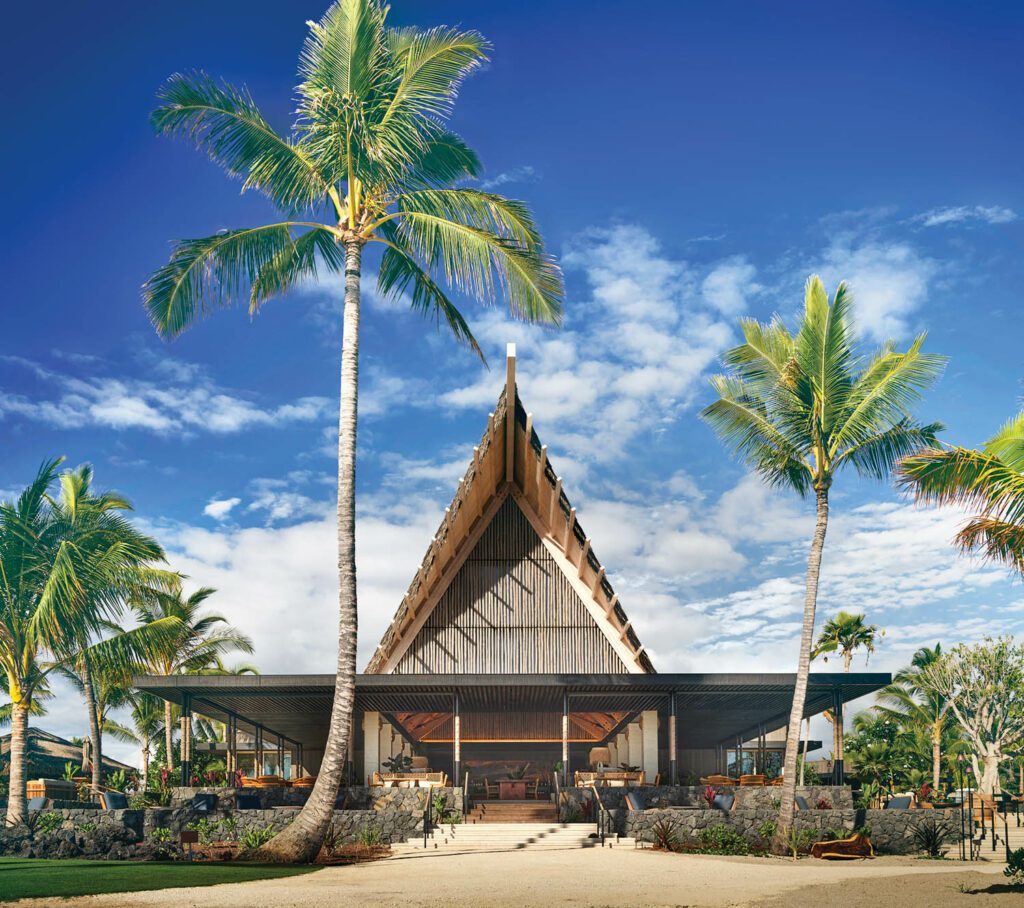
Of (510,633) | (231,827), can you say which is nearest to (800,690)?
(510,633)

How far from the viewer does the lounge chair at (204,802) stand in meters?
21.8

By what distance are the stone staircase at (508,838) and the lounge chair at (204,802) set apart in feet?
14.8

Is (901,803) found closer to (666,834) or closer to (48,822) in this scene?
(666,834)

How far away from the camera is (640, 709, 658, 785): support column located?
28.9 meters

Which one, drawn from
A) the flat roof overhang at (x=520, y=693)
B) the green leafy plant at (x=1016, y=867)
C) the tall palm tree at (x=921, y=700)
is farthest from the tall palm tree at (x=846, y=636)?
the green leafy plant at (x=1016, y=867)

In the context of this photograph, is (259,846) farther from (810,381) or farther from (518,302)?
(810,381)

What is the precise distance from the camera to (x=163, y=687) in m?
24.1

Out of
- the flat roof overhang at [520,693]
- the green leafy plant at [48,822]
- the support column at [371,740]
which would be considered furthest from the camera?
the support column at [371,740]

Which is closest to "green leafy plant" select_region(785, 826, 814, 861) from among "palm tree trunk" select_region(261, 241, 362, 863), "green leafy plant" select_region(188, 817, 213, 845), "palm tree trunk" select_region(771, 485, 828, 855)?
"palm tree trunk" select_region(771, 485, 828, 855)

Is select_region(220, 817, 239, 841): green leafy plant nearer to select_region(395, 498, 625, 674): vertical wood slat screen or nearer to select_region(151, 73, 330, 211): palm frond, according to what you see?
select_region(395, 498, 625, 674): vertical wood slat screen

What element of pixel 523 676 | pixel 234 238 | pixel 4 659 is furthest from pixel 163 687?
pixel 234 238

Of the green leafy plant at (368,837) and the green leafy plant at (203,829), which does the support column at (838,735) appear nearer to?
the green leafy plant at (368,837)

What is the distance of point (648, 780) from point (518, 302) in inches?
621

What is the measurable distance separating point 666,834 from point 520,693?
7058 mm
